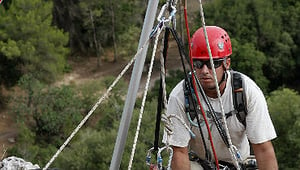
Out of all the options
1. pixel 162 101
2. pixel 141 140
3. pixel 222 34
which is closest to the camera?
pixel 162 101

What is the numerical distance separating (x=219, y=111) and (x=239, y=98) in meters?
0.19

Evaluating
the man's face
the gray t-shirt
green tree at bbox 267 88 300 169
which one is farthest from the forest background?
the man's face

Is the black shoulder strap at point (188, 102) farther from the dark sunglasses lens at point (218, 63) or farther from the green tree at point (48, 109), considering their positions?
the green tree at point (48, 109)

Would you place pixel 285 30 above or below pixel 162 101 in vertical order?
below

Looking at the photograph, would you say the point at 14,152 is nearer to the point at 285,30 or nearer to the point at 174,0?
the point at 285,30

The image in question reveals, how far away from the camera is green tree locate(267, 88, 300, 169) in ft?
65.9

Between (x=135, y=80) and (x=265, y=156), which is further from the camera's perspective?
(x=265, y=156)

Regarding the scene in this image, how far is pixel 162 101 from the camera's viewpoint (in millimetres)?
3744

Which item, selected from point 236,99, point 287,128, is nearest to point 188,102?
point 236,99

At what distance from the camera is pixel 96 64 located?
101 ft

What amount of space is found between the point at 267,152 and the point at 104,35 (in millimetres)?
26756

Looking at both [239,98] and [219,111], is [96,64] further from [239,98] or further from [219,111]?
[239,98]

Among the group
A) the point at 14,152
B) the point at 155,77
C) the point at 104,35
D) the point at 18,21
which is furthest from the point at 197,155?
the point at 104,35

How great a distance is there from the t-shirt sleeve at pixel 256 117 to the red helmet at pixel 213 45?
0.32 meters
